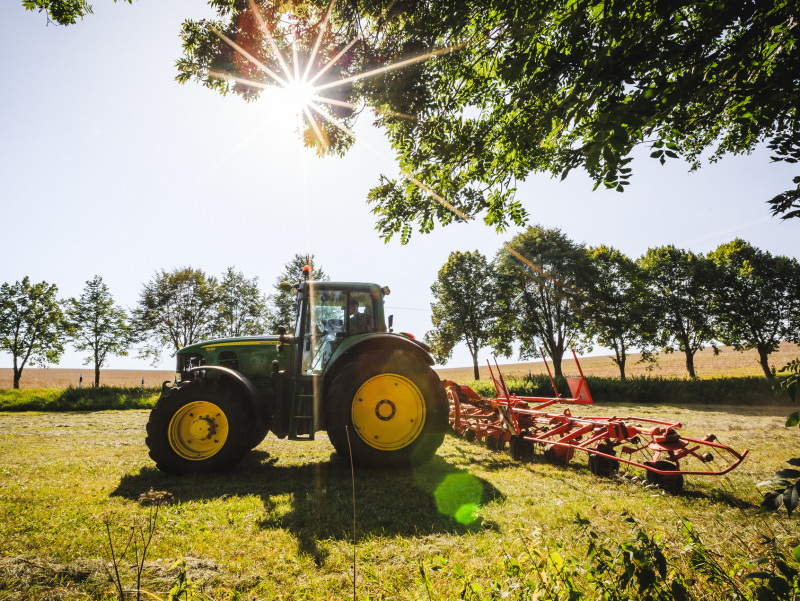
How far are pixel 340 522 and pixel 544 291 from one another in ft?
93.1

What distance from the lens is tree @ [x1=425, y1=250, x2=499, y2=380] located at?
101ft

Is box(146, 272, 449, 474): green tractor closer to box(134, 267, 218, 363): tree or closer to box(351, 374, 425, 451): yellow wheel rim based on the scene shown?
box(351, 374, 425, 451): yellow wheel rim

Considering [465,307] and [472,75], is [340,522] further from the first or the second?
[465,307]

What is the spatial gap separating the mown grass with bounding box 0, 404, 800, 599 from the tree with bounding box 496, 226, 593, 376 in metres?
23.0

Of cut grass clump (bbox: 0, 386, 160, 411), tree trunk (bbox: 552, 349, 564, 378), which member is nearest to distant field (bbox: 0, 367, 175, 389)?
cut grass clump (bbox: 0, 386, 160, 411)

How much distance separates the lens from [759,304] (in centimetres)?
2761

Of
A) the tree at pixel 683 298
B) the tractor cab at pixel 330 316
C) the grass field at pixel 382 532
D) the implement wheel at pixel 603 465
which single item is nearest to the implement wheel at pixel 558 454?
the grass field at pixel 382 532

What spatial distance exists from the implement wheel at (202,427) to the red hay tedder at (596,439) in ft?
Answer: 12.1

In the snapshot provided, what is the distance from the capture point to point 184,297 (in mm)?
31922

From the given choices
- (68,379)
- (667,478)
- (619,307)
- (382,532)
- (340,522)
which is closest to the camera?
(382,532)

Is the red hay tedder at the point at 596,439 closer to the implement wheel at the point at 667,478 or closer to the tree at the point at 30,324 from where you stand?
the implement wheel at the point at 667,478

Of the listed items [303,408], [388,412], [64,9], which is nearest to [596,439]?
[388,412]

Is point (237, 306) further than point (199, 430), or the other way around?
point (237, 306)

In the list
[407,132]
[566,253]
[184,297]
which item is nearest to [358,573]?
[407,132]
